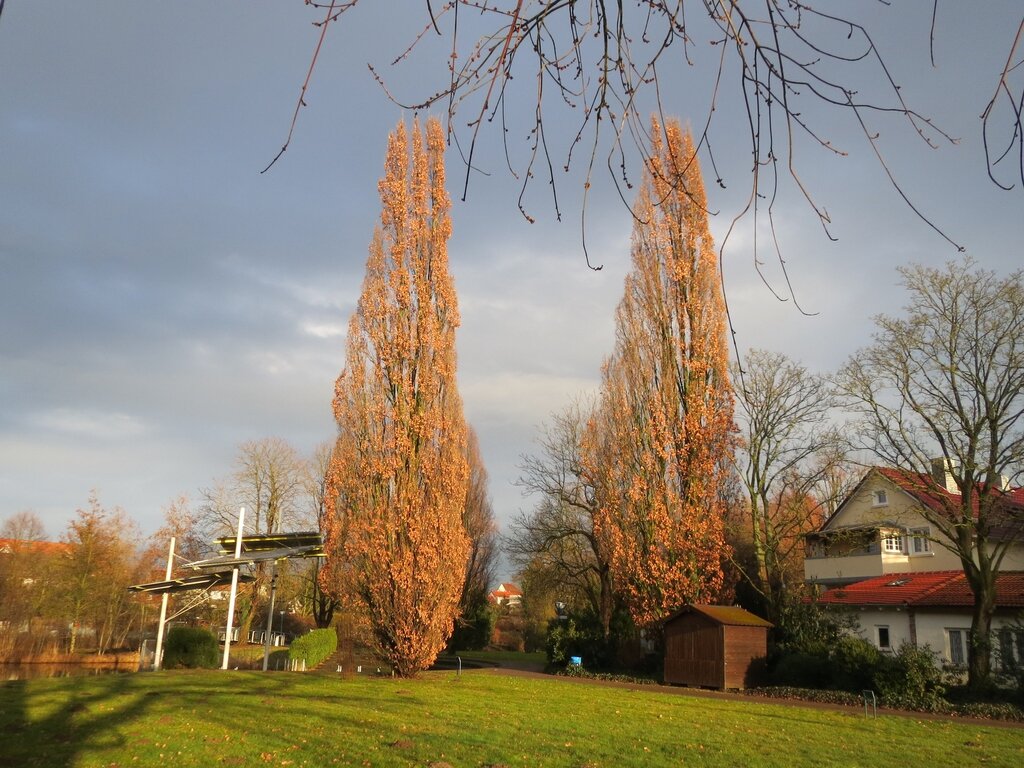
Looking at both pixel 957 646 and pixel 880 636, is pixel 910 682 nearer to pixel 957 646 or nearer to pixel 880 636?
pixel 957 646

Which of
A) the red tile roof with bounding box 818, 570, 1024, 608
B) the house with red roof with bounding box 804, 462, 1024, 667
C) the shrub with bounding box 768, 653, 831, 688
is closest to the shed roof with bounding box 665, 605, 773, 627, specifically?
the shrub with bounding box 768, 653, 831, 688

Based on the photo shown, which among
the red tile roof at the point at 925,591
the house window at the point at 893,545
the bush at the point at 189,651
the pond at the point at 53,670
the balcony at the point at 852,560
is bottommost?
the pond at the point at 53,670

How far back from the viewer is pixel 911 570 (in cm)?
2775

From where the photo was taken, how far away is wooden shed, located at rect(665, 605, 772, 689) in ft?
69.0

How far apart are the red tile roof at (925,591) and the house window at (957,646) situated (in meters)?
0.99

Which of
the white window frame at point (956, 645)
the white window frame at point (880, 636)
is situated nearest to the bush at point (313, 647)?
the white window frame at point (880, 636)

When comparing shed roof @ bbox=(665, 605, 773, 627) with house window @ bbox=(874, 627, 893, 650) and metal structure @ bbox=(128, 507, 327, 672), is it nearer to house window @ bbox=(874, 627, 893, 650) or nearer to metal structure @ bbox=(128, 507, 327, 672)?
house window @ bbox=(874, 627, 893, 650)

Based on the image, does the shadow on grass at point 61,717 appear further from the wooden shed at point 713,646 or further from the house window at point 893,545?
the house window at point 893,545

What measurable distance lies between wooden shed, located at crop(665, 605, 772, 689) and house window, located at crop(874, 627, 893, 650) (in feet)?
17.5

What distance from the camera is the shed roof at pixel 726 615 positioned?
70.1 feet

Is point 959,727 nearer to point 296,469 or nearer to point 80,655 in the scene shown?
point 80,655

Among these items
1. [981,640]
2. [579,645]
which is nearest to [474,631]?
[579,645]

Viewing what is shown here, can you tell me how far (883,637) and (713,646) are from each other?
25.2 feet

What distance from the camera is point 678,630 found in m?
22.7
